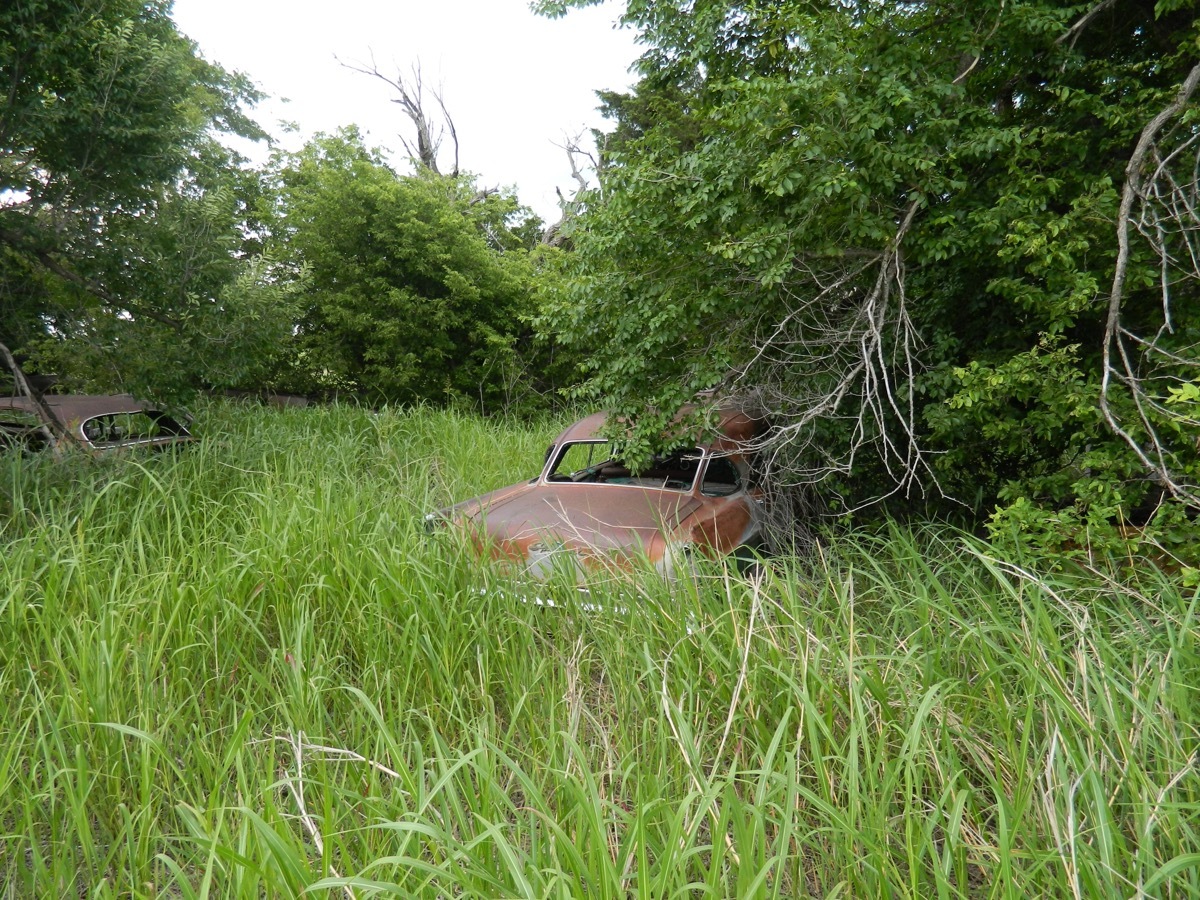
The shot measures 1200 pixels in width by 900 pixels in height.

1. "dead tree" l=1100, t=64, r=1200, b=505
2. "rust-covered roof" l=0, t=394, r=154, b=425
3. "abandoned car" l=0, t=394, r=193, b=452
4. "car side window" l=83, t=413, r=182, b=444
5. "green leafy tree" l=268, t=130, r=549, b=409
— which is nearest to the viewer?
"dead tree" l=1100, t=64, r=1200, b=505

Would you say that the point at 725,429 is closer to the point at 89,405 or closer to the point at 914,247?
the point at 914,247

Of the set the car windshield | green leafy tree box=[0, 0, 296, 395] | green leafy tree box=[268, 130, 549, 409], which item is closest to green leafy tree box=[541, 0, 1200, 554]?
the car windshield

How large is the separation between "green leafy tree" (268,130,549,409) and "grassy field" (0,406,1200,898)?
8341mm

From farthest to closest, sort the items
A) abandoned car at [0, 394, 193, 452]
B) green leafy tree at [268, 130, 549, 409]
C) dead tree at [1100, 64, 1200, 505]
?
green leafy tree at [268, 130, 549, 409] → abandoned car at [0, 394, 193, 452] → dead tree at [1100, 64, 1200, 505]

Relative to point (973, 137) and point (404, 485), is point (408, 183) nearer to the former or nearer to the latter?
point (404, 485)

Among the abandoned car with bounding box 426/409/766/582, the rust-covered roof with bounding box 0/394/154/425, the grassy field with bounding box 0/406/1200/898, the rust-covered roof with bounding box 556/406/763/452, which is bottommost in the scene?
the grassy field with bounding box 0/406/1200/898

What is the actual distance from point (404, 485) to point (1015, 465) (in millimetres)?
4091

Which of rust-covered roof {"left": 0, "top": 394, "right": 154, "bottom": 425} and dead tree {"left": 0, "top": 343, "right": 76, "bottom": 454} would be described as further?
rust-covered roof {"left": 0, "top": 394, "right": 154, "bottom": 425}

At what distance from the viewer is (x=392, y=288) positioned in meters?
12.0

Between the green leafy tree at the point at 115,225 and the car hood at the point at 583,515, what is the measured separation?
3.18 meters

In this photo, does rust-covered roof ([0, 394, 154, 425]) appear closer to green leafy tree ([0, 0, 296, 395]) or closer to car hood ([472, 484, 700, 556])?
green leafy tree ([0, 0, 296, 395])

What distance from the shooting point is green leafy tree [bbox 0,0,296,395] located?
5.40m

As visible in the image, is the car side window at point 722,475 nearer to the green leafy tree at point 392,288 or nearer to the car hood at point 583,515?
the car hood at point 583,515

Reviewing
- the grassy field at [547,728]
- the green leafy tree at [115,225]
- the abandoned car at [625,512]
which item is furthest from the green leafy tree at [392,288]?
the grassy field at [547,728]
